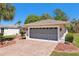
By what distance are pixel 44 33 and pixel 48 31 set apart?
72cm

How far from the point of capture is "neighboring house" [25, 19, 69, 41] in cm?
2331

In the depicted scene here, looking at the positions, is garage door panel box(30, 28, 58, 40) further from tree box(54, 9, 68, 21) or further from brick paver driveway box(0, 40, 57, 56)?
brick paver driveway box(0, 40, 57, 56)

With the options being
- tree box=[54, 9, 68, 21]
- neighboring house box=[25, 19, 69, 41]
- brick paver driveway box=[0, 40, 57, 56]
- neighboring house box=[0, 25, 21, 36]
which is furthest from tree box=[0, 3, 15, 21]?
neighboring house box=[0, 25, 21, 36]

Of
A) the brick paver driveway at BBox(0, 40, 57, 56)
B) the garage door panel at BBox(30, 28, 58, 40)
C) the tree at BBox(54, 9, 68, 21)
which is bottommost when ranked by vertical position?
the brick paver driveway at BBox(0, 40, 57, 56)

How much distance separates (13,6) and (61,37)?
673 cm

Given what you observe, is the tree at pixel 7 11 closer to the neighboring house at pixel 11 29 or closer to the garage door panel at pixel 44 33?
the garage door panel at pixel 44 33

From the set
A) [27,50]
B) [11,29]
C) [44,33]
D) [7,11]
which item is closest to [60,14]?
[44,33]

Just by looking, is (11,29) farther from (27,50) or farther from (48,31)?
(27,50)

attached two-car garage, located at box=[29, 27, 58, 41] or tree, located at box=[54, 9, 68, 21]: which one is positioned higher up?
tree, located at box=[54, 9, 68, 21]

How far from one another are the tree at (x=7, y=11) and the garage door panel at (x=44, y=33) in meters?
4.03

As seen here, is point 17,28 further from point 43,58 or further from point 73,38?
point 43,58

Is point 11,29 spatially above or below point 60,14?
below

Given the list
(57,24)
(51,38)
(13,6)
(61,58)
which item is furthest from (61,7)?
(61,58)

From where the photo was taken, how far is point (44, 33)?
24.7 meters
